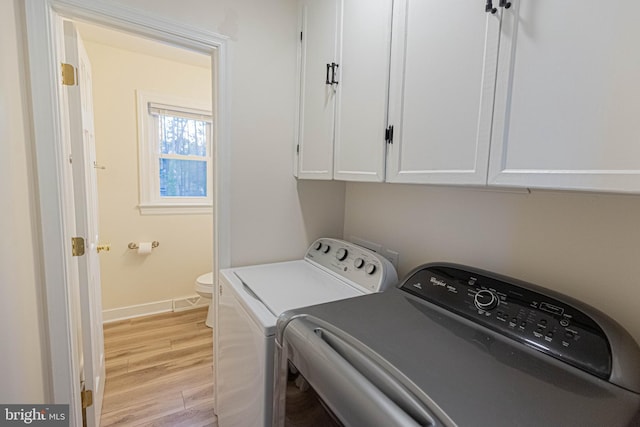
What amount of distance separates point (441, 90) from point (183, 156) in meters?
2.74

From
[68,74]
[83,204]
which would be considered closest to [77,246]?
[83,204]

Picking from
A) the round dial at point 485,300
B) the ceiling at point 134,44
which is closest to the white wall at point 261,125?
the ceiling at point 134,44

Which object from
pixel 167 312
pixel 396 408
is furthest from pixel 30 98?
pixel 167 312

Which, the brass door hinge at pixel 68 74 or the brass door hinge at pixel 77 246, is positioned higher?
the brass door hinge at pixel 68 74

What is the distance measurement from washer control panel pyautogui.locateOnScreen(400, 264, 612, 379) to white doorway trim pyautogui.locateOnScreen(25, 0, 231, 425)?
56.0 inches

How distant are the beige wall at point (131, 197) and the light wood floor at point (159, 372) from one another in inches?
12.9

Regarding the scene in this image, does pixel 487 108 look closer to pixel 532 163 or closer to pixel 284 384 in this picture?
pixel 532 163

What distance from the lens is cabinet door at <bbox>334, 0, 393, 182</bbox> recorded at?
3.63ft

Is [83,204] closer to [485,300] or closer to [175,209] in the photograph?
[175,209]

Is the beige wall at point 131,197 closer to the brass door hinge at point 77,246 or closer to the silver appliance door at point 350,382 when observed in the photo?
the brass door hinge at point 77,246

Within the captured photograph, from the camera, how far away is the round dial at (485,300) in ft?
2.90

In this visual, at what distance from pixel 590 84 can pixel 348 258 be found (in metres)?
1.08

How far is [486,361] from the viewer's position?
70 cm

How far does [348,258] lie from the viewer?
1479mm
